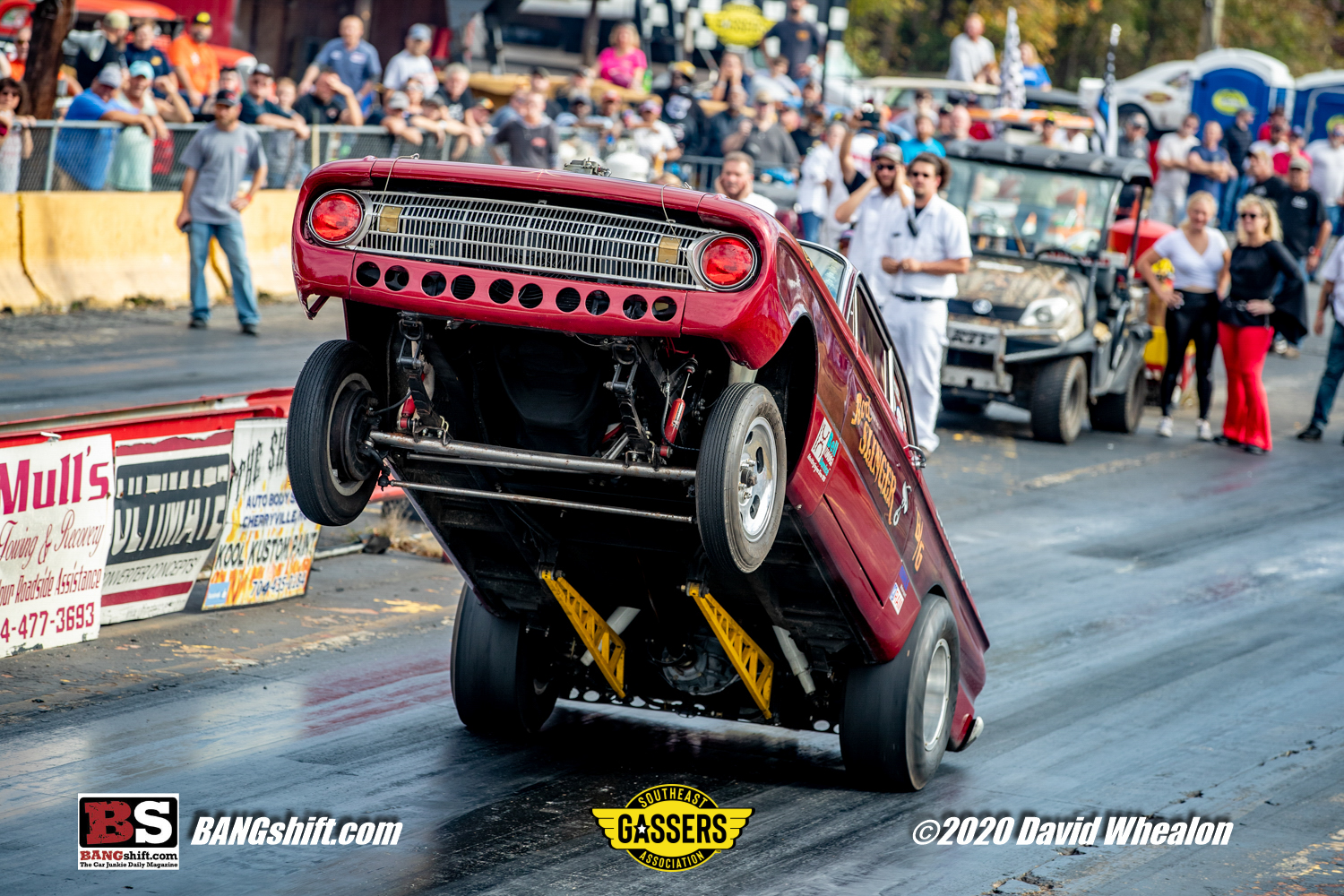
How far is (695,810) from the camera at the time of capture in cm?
570

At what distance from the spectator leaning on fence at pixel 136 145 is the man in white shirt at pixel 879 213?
741 centimetres

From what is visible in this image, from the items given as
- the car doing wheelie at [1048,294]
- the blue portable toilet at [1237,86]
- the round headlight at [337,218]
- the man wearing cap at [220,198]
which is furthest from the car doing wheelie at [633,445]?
the blue portable toilet at [1237,86]

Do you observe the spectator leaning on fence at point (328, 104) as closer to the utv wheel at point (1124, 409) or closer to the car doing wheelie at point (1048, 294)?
the car doing wheelie at point (1048, 294)

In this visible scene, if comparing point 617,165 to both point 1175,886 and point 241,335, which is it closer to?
point 241,335

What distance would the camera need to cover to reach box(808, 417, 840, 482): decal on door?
5188 millimetres

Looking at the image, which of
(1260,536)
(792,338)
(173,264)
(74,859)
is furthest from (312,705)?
(173,264)

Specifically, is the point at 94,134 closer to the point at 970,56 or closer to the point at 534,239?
the point at 534,239

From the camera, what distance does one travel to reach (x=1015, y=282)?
14.5m

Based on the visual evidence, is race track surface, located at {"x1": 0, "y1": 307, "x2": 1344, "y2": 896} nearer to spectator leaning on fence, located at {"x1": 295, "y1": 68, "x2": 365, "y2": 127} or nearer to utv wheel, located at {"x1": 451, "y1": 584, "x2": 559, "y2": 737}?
utv wheel, located at {"x1": 451, "y1": 584, "x2": 559, "y2": 737}

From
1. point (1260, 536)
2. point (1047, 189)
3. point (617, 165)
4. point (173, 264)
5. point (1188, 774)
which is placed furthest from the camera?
point (617, 165)

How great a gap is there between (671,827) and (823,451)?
1.34m

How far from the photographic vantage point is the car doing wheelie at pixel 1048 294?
14.1 meters

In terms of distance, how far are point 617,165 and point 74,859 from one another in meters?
13.6

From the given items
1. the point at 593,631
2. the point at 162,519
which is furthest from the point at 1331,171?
the point at 593,631
